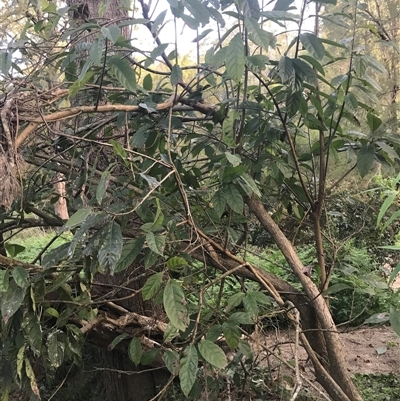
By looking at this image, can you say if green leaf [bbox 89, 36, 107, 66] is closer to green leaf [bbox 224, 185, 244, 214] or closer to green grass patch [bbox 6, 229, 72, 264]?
green leaf [bbox 224, 185, 244, 214]

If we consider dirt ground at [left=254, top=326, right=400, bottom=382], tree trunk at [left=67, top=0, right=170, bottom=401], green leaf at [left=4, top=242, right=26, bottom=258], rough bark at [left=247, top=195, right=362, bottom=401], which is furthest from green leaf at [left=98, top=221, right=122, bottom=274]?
dirt ground at [left=254, top=326, right=400, bottom=382]

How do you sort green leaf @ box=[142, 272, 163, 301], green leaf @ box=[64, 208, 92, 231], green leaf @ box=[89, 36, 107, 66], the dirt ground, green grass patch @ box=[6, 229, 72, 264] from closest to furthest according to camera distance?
green leaf @ box=[64, 208, 92, 231]
green leaf @ box=[89, 36, 107, 66]
green leaf @ box=[142, 272, 163, 301]
the dirt ground
green grass patch @ box=[6, 229, 72, 264]

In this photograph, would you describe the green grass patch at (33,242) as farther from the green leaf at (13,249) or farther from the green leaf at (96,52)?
the green leaf at (96,52)

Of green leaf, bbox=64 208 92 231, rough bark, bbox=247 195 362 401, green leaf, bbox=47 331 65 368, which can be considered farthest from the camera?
rough bark, bbox=247 195 362 401

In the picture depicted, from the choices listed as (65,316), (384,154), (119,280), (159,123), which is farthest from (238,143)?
(119,280)

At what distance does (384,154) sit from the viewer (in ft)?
5.35

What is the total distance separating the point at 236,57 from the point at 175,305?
638 millimetres

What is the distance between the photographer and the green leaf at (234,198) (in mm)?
1294

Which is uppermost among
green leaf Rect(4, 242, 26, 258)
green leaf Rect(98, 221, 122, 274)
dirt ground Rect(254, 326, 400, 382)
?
green leaf Rect(98, 221, 122, 274)

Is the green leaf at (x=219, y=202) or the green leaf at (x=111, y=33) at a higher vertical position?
the green leaf at (x=111, y=33)

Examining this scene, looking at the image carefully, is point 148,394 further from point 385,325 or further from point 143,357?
point 385,325

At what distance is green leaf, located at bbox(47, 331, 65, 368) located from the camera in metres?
1.49

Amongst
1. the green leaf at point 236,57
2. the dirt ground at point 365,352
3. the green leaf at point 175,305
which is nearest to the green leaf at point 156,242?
the green leaf at point 175,305

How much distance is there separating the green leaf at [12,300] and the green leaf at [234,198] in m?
0.66
